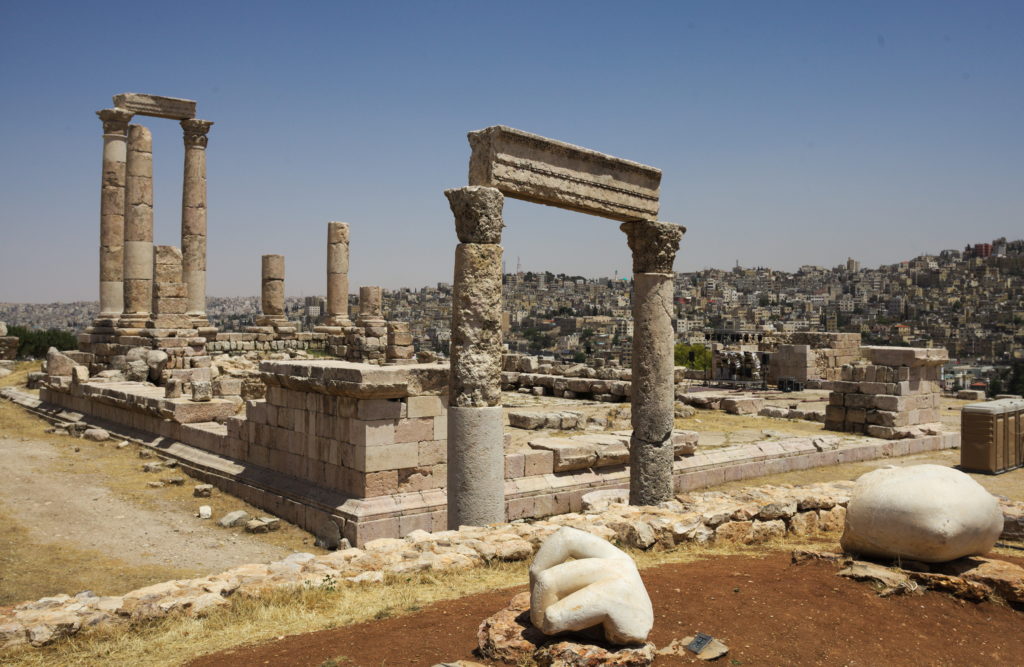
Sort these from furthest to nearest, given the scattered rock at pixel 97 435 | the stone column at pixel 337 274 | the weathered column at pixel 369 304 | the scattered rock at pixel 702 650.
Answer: the weathered column at pixel 369 304
the stone column at pixel 337 274
the scattered rock at pixel 97 435
the scattered rock at pixel 702 650

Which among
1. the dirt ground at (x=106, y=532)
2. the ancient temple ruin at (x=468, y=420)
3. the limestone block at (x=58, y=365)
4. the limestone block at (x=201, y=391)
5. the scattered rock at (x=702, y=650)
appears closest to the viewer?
the scattered rock at (x=702, y=650)

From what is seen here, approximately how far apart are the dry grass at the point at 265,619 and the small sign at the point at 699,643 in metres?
2.02

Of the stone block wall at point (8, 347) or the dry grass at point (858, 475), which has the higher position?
the stone block wall at point (8, 347)

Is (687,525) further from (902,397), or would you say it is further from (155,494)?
(902,397)

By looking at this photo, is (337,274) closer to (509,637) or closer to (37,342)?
(37,342)

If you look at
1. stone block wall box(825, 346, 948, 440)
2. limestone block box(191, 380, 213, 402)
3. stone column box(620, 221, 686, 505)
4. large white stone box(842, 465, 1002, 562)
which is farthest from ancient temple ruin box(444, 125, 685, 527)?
stone block wall box(825, 346, 948, 440)

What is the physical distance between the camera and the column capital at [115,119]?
24734 mm

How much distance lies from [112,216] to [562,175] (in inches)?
875

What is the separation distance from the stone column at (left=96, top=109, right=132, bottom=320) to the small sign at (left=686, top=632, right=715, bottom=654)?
82.5ft

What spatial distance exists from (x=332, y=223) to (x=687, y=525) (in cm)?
2418

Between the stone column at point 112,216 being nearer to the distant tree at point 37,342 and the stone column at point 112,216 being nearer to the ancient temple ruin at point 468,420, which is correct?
the ancient temple ruin at point 468,420

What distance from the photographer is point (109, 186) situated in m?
25.2

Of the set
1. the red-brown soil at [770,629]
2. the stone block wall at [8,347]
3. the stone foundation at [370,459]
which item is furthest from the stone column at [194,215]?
the red-brown soil at [770,629]

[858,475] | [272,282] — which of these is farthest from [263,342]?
[858,475]
